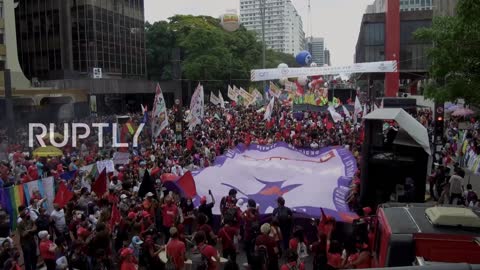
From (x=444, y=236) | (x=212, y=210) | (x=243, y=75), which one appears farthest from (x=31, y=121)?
(x=243, y=75)

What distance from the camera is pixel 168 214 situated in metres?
11.4

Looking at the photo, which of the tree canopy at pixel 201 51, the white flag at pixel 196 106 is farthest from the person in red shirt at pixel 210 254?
the tree canopy at pixel 201 51

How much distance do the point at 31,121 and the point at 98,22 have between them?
26.9 m

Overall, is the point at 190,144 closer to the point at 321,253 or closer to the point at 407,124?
the point at 407,124

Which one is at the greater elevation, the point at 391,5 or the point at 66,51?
the point at 391,5

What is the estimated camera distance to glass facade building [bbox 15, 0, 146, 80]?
54594 millimetres

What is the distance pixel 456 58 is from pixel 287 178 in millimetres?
5333

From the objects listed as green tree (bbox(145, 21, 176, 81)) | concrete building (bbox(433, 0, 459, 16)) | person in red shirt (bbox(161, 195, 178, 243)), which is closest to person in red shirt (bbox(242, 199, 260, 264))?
person in red shirt (bbox(161, 195, 178, 243))

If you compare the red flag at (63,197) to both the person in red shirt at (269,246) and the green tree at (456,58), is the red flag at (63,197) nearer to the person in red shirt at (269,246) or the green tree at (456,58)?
the person in red shirt at (269,246)

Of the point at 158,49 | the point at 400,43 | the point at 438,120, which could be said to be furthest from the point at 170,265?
the point at 158,49

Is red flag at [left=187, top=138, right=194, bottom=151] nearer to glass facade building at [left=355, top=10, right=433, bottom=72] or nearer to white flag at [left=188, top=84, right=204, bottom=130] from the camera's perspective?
white flag at [left=188, top=84, right=204, bottom=130]

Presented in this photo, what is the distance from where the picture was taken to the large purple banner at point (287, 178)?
12320 millimetres

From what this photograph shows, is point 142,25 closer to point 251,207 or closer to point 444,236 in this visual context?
point 251,207

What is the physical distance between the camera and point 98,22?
55906 millimetres
